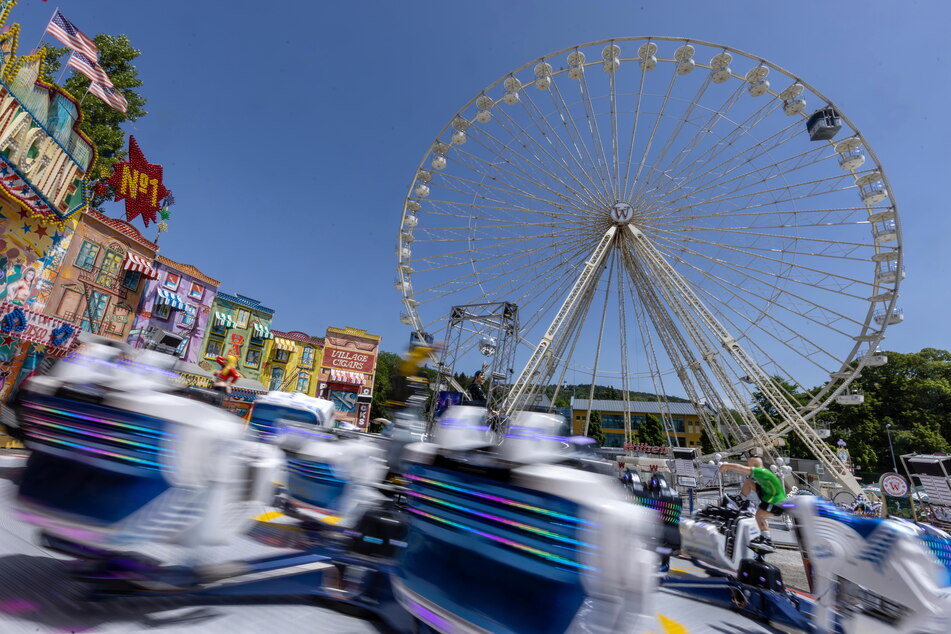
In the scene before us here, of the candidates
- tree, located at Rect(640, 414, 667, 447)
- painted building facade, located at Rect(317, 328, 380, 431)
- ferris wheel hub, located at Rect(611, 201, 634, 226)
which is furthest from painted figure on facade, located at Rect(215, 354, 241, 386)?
tree, located at Rect(640, 414, 667, 447)

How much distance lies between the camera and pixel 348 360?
28547 millimetres

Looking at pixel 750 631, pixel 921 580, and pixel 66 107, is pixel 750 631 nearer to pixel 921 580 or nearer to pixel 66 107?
pixel 921 580

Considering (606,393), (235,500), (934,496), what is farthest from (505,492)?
(606,393)

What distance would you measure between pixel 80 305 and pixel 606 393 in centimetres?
6416

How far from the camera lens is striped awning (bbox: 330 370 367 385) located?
90.6 ft

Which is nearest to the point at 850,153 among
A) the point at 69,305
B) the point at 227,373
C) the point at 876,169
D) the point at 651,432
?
the point at 876,169

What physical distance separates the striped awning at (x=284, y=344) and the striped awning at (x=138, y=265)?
29.6 feet

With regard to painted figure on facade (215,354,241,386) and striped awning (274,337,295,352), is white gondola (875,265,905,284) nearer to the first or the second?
painted figure on facade (215,354,241,386)

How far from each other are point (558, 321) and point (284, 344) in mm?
16815

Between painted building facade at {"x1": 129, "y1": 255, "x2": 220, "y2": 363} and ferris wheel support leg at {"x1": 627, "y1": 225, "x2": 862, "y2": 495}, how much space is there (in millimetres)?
17833

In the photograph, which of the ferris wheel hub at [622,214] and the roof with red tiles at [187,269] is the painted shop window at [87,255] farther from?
the ferris wheel hub at [622,214]

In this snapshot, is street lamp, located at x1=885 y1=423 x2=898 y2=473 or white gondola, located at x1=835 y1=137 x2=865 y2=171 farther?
street lamp, located at x1=885 y1=423 x2=898 y2=473

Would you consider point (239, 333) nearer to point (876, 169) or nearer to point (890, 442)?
point (876, 169)

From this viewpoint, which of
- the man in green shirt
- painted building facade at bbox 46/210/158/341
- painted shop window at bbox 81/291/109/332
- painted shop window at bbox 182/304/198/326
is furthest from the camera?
painted shop window at bbox 182/304/198/326
